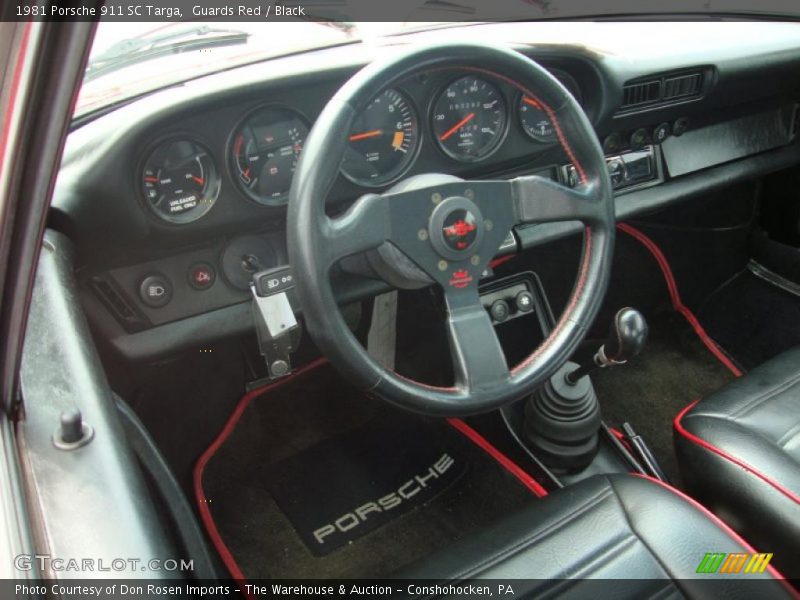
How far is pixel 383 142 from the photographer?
5.27 ft

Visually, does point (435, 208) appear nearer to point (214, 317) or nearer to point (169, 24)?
point (214, 317)

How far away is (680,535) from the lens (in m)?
1.27

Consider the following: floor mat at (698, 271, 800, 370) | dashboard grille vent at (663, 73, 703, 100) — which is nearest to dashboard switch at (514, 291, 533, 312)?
dashboard grille vent at (663, 73, 703, 100)

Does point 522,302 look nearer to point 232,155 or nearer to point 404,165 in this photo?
point 404,165

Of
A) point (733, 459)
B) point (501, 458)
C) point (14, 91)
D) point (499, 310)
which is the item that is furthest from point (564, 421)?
point (14, 91)

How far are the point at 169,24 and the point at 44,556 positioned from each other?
1.22 m

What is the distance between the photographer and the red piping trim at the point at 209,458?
1838 millimetres

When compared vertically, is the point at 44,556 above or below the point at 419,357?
above

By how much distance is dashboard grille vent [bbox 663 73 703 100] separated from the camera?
1995 millimetres

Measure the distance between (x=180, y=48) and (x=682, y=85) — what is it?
4.15ft

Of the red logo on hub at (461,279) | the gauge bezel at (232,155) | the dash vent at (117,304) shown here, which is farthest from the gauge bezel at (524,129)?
the dash vent at (117,304)

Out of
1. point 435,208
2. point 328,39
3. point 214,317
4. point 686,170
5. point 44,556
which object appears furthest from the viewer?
point 686,170

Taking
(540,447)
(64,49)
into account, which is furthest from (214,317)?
(64,49)

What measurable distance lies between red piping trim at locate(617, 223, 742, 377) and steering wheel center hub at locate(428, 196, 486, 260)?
1300 millimetres
